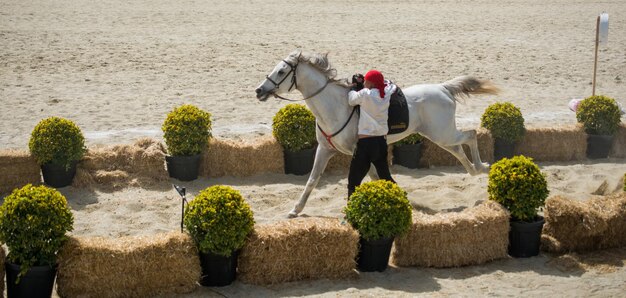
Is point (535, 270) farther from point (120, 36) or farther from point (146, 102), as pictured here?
point (120, 36)

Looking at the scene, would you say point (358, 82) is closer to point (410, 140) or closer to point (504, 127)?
point (410, 140)

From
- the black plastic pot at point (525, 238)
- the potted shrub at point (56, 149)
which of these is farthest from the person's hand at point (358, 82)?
the potted shrub at point (56, 149)

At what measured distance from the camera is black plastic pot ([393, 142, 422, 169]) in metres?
13.9

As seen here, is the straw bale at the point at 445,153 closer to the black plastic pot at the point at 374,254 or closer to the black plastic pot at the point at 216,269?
the black plastic pot at the point at 374,254

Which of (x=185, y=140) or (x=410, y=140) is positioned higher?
(x=185, y=140)

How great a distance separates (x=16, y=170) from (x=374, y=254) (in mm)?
5767

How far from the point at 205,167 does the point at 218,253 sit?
458 cm

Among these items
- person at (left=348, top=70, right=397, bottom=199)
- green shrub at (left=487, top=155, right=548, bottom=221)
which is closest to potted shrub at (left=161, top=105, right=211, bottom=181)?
person at (left=348, top=70, right=397, bottom=199)

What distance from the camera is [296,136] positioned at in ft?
43.7

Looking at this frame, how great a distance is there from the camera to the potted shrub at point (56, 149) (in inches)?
475

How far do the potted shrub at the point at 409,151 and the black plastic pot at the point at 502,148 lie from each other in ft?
4.58

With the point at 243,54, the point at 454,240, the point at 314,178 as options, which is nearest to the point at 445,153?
the point at 314,178

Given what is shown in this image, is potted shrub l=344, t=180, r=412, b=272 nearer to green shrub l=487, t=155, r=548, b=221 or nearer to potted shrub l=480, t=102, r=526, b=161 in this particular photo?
green shrub l=487, t=155, r=548, b=221

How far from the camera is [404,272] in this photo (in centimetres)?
953
